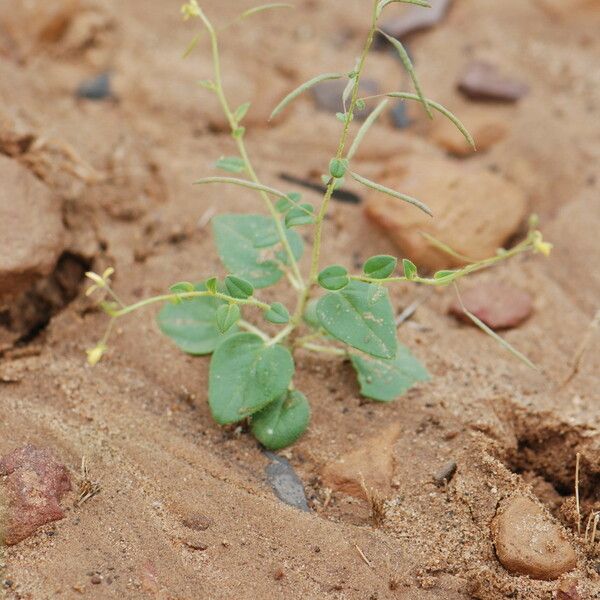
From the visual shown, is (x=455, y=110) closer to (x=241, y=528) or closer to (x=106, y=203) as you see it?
(x=106, y=203)

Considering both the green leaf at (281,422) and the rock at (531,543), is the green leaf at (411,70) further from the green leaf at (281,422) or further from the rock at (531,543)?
the rock at (531,543)

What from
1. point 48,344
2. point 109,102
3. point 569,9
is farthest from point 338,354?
point 569,9

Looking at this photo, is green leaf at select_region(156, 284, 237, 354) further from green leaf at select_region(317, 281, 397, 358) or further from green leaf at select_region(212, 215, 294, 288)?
green leaf at select_region(317, 281, 397, 358)

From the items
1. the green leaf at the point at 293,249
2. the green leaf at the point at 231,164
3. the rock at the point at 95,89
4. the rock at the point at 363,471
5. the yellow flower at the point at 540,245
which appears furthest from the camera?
the rock at the point at 95,89

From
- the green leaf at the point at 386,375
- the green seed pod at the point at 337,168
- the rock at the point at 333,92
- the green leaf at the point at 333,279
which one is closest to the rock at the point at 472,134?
the rock at the point at 333,92

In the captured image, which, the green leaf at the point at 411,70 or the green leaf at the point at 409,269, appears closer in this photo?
the green leaf at the point at 411,70

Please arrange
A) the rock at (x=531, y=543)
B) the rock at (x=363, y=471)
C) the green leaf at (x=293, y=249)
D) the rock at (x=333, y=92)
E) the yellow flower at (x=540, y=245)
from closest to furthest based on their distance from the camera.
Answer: the yellow flower at (x=540, y=245)
the rock at (x=531, y=543)
the rock at (x=363, y=471)
the green leaf at (x=293, y=249)
the rock at (x=333, y=92)

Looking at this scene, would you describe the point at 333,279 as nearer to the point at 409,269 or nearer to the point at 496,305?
the point at 409,269

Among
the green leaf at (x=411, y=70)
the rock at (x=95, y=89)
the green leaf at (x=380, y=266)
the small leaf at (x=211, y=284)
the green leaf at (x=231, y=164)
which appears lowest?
the rock at (x=95, y=89)
